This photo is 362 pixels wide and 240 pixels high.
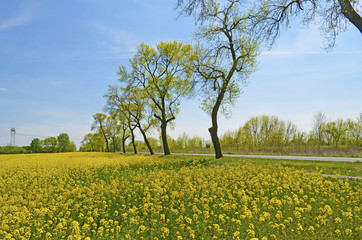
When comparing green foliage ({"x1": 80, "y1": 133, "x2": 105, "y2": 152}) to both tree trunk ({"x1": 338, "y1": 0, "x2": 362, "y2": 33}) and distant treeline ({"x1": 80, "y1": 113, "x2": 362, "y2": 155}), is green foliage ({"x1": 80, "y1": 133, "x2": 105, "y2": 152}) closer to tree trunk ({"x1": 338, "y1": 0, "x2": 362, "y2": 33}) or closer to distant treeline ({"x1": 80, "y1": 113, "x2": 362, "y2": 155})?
distant treeline ({"x1": 80, "y1": 113, "x2": 362, "y2": 155})

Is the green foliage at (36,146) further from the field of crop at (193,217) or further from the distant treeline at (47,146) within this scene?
the field of crop at (193,217)

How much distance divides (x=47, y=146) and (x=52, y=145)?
170 centimetres

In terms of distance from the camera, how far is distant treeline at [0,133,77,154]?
215ft

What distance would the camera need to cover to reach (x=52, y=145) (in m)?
78.9

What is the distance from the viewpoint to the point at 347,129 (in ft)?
134

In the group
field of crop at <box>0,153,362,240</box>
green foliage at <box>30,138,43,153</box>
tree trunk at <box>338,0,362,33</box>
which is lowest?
field of crop at <box>0,153,362,240</box>

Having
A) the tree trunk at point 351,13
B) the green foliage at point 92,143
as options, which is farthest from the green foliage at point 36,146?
the tree trunk at point 351,13

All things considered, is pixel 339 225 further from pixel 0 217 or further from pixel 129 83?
pixel 129 83

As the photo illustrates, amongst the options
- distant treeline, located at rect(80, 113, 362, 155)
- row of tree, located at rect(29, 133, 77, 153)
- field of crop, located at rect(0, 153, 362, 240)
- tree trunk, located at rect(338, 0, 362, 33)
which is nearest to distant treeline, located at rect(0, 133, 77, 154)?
row of tree, located at rect(29, 133, 77, 153)

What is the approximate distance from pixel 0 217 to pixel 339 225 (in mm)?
9440

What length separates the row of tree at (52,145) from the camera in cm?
7406

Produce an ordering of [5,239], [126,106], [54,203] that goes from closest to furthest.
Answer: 1. [5,239]
2. [54,203]
3. [126,106]

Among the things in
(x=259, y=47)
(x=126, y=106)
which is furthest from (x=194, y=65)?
(x=126, y=106)

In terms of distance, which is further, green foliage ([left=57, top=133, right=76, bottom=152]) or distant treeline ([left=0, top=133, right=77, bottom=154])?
green foliage ([left=57, top=133, right=76, bottom=152])
